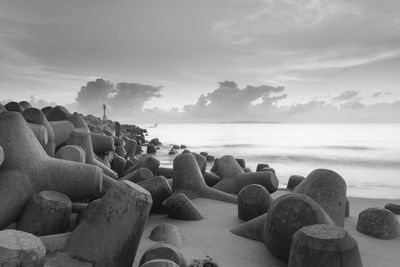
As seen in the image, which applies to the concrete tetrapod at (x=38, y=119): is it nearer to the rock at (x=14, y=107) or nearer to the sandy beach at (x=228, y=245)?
the rock at (x=14, y=107)

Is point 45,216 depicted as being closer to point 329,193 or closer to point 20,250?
point 20,250

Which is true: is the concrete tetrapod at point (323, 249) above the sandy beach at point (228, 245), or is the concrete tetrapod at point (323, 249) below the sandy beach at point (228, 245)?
above

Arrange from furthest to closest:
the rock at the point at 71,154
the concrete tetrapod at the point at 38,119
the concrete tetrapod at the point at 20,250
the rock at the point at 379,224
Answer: the concrete tetrapod at the point at 38,119 → the rock at the point at 71,154 → the rock at the point at 379,224 → the concrete tetrapod at the point at 20,250

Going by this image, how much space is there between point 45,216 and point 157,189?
1394mm

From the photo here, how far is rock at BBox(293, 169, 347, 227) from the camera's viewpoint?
3.39 meters

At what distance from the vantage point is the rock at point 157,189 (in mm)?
3875

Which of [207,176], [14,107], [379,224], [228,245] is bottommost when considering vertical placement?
[228,245]

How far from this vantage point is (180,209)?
12.0ft

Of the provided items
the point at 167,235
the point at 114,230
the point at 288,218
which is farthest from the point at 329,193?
the point at 114,230

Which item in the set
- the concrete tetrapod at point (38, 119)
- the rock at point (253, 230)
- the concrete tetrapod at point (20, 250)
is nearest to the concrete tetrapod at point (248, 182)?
the rock at point (253, 230)

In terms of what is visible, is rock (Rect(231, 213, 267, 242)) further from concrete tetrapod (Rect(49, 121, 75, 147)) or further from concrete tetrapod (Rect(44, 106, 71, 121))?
concrete tetrapod (Rect(44, 106, 71, 121))

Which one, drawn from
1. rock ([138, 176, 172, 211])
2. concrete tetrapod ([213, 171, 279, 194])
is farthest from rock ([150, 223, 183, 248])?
concrete tetrapod ([213, 171, 279, 194])

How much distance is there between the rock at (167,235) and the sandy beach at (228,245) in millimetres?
53

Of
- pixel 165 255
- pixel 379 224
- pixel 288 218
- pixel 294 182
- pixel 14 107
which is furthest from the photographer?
pixel 294 182
